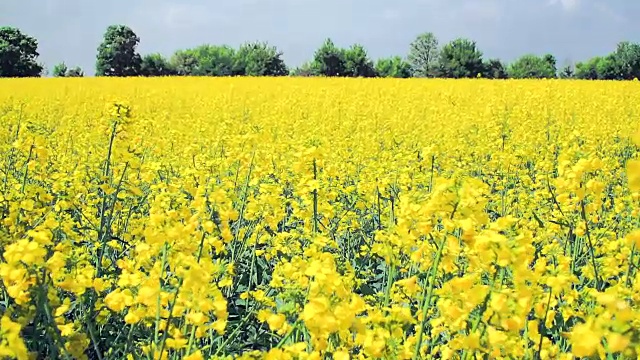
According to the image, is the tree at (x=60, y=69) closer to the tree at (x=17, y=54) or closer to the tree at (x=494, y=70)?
the tree at (x=17, y=54)

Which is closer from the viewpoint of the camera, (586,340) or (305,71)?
(586,340)

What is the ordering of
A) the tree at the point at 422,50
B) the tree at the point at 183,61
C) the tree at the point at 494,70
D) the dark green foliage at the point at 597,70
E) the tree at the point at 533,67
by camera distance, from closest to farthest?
the tree at the point at 494,70 → the dark green foliage at the point at 597,70 → the tree at the point at 533,67 → the tree at the point at 183,61 → the tree at the point at 422,50

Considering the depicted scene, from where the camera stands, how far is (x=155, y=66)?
4391cm

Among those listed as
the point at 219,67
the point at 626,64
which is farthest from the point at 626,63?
the point at 219,67

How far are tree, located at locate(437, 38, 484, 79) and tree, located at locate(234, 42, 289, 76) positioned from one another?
850cm

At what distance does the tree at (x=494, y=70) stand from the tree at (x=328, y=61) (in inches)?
310

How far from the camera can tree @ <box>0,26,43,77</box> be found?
37781 mm

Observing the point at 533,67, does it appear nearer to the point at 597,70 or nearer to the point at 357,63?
the point at 597,70

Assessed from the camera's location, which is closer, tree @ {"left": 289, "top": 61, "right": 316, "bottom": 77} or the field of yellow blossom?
the field of yellow blossom

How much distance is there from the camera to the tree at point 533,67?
45.3 meters

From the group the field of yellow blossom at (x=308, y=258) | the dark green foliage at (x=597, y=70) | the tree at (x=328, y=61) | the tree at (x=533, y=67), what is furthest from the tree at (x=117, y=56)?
the field of yellow blossom at (x=308, y=258)

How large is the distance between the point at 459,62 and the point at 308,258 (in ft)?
121

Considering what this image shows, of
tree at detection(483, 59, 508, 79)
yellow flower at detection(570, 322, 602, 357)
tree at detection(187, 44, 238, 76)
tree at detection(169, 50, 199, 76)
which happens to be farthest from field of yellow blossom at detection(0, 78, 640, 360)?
tree at detection(169, 50, 199, 76)

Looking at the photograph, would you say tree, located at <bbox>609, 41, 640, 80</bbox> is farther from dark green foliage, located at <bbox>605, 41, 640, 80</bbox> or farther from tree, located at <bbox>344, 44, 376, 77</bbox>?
tree, located at <bbox>344, 44, 376, 77</bbox>
